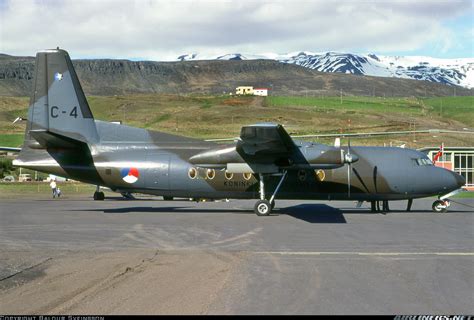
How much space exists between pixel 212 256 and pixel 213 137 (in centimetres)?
6210

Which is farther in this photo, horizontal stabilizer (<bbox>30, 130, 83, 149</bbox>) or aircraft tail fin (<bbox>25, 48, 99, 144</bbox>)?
aircraft tail fin (<bbox>25, 48, 99, 144</bbox>)

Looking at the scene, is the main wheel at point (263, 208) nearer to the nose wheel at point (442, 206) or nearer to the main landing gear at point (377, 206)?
the main landing gear at point (377, 206)

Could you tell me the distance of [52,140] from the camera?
80.8 feet

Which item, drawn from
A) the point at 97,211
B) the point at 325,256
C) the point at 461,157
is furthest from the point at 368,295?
the point at 461,157

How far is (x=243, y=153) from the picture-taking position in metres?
24.2

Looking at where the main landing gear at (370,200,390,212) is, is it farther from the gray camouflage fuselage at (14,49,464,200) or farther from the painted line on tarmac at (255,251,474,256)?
the painted line on tarmac at (255,251,474,256)

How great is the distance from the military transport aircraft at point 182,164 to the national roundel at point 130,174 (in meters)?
0.04

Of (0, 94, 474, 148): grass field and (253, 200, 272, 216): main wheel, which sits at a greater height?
(0, 94, 474, 148): grass field

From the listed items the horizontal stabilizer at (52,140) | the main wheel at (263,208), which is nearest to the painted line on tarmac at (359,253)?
the main wheel at (263,208)

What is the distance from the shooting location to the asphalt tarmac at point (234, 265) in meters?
9.27

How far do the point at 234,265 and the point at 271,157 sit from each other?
11.8 m

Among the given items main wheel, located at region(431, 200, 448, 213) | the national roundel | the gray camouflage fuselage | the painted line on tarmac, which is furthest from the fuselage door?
main wheel, located at region(431, 200, 448, 213)

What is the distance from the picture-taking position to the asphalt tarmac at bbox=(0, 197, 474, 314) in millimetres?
9273

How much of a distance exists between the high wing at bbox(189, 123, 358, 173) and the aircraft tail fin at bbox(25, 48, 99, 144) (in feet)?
18.6
